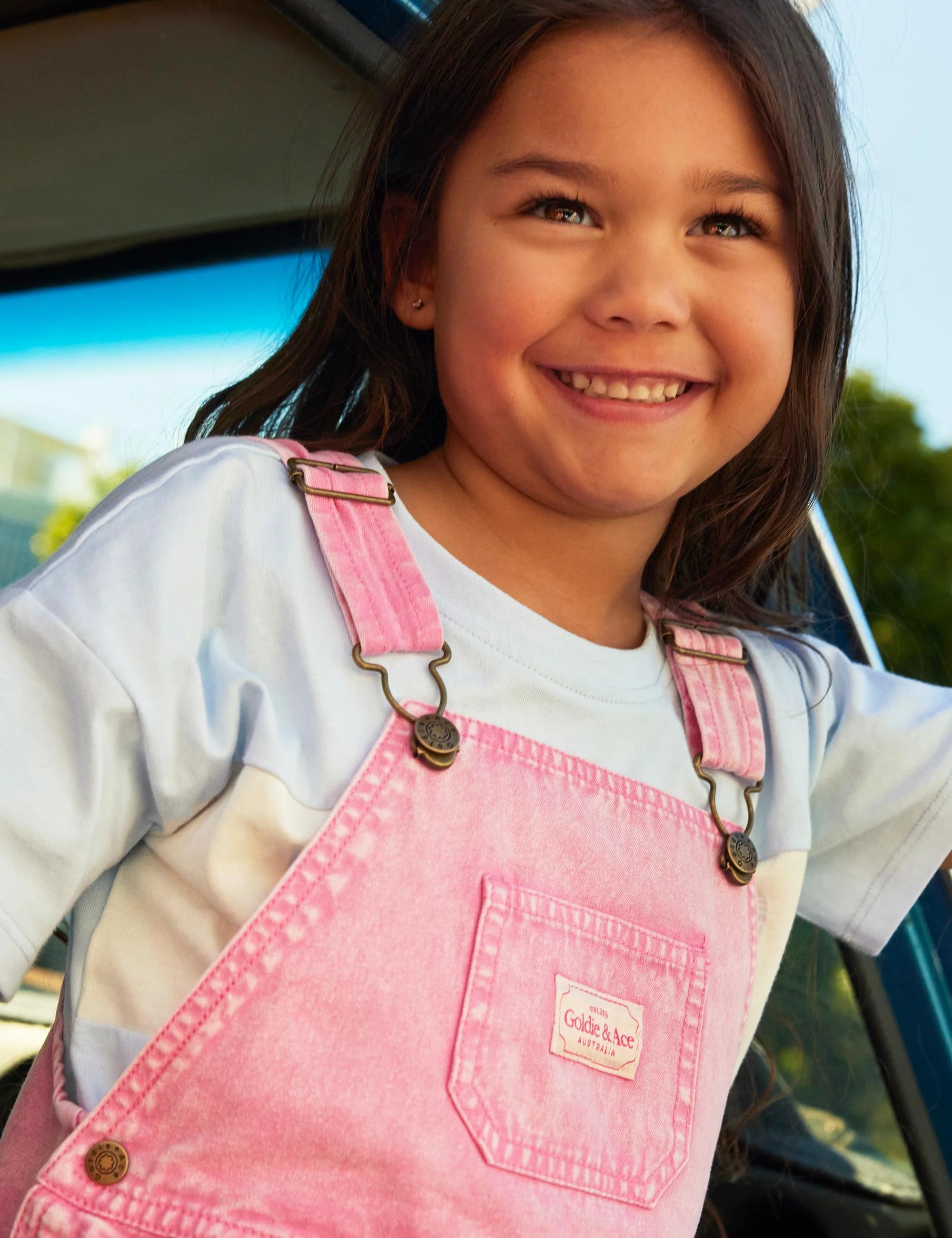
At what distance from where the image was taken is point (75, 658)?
955 millimetres

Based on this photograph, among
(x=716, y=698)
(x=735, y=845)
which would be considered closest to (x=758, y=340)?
(x=716, y=698)

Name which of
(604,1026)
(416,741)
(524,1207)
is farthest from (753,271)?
(524,1207)

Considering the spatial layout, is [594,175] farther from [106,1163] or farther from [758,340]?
[106,1163]

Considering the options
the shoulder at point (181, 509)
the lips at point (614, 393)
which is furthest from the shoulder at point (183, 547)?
the lips at point (614, 393)

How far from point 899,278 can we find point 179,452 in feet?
2.65

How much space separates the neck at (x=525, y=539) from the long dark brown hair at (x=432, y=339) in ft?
0.29

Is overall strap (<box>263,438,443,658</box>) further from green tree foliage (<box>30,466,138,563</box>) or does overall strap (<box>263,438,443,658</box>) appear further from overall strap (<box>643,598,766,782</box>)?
green tree foliage (<box>30,466,138,563</box>)

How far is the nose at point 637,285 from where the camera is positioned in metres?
1.14

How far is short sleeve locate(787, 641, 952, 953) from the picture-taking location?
4.43 feet

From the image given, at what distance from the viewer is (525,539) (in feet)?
4.22

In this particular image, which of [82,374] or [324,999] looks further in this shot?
[82,374]

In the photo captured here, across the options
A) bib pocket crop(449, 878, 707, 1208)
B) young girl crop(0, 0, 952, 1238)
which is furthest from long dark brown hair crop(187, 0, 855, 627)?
bib pocket crop(449, 878, 707, 1208)

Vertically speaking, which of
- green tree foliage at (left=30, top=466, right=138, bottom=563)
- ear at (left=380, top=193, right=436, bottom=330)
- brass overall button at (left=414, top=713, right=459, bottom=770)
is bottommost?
green tree foliage at (left=30, top=466, right=138, bottom=563)

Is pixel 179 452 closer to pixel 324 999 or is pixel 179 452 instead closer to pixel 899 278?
pixel 324 999
